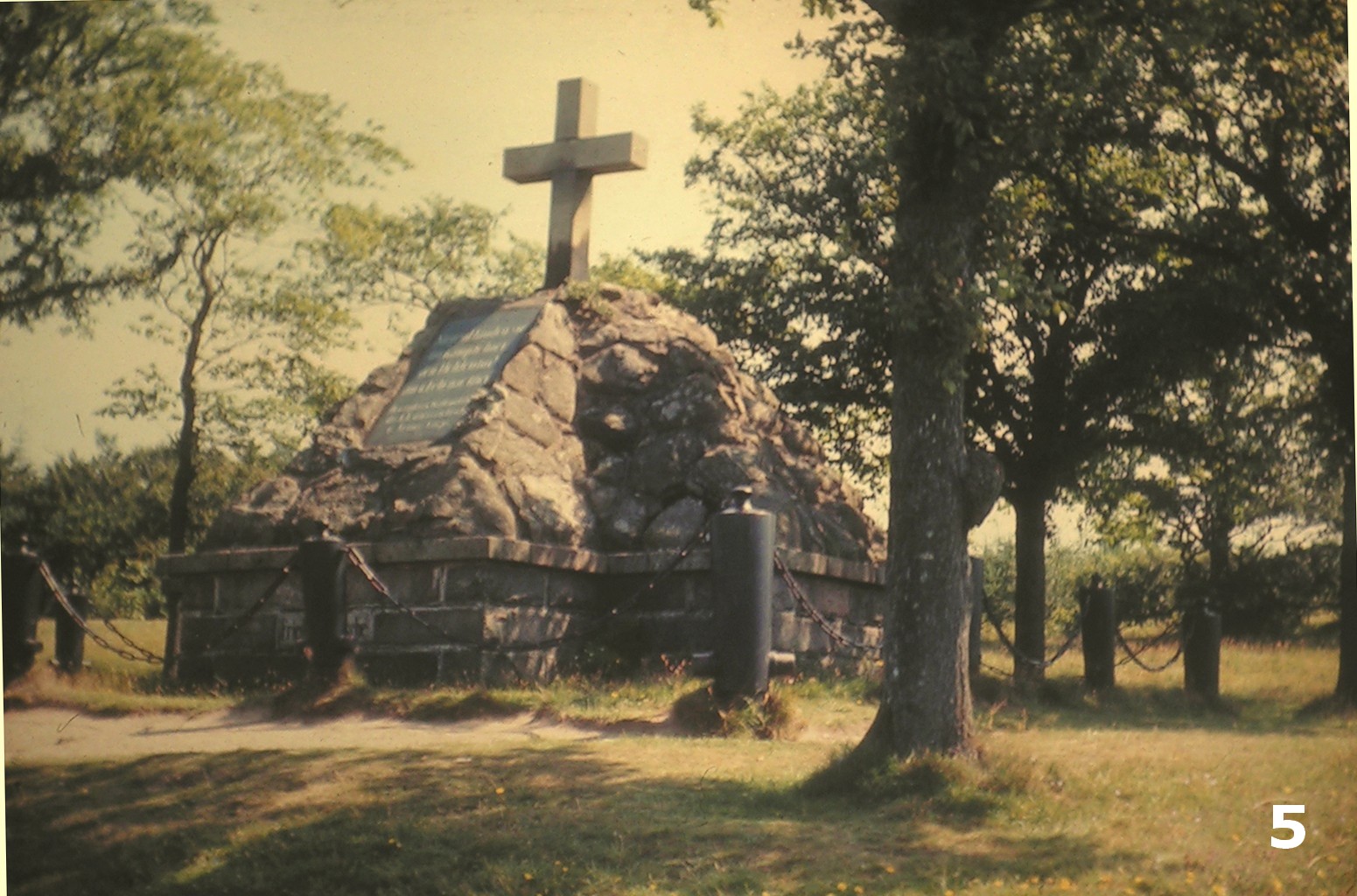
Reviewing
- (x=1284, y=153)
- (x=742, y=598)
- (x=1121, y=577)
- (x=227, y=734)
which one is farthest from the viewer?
(x=1121, y=577)

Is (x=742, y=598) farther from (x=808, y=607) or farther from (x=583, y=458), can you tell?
(x=583, y=458)

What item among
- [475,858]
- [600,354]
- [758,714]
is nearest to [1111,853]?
[758,714]

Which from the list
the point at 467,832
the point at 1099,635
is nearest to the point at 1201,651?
the point at 1099,635

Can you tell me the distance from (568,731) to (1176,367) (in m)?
3.25

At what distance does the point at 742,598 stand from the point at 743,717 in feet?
1.73

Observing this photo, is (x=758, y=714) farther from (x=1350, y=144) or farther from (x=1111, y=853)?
(x=1350, y=144)

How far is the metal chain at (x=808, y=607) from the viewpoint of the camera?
740 centimetres

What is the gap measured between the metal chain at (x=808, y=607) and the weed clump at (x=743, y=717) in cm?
70

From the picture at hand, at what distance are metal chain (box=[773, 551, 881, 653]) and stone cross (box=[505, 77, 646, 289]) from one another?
2.29 m

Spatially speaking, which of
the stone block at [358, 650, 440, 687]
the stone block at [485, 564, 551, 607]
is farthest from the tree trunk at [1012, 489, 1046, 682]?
the stone block at [358, 650, 440, 687]

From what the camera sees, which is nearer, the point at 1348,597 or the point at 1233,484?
the point at 1348,597

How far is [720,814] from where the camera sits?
205 inches

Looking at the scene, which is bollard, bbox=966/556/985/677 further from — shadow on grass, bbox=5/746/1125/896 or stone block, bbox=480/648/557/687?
shadow on grass, bbox=5/746/1125/896

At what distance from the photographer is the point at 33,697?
20.8ft
